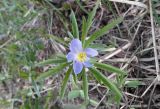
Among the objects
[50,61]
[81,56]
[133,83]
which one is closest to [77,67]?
[81,56]

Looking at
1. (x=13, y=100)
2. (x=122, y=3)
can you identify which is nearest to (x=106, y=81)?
(x=122, y=3)

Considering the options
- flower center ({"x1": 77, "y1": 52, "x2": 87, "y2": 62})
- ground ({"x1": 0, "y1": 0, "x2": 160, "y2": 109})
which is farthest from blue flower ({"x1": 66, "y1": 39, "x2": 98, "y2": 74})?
ground ({"x1": 0, "y1": 0, "x2": 160, "y2": 109})

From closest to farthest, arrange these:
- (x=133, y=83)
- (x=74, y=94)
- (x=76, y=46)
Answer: (x=76, y=46) → (x=133, y=83) → (x=74, y=94)

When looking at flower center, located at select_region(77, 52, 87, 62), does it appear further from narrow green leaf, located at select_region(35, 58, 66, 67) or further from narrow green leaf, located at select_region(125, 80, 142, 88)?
narrow green leaf, located at select_region(125, 80, 142, 88)

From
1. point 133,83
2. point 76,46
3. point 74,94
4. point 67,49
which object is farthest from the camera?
point 67,49

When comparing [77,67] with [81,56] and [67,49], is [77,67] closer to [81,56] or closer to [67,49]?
[81,56]

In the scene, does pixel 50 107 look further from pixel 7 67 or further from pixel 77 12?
pixel 77 12

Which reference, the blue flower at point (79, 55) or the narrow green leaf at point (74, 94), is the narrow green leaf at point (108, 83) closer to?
the blue flower at point (79, 55)

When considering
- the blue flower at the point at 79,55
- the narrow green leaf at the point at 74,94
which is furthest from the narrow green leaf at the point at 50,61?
the narrow green leaf at the point at 74,94
